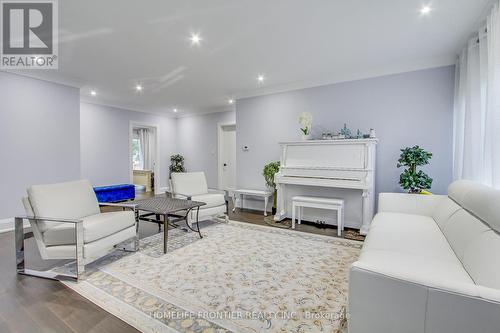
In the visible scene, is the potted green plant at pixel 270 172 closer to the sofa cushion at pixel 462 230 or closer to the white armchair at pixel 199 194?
the white armchair at pixel 199 194

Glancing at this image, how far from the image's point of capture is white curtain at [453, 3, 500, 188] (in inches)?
81.5

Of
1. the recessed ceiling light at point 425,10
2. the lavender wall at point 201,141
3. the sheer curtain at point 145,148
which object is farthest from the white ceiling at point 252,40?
the sheer curtain at point 145,148

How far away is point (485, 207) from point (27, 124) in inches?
231

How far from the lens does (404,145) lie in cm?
378

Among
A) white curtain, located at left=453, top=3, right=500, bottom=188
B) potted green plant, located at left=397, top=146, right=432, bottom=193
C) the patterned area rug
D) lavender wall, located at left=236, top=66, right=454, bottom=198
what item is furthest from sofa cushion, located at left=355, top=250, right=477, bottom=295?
lavender wall, located at left=236, top=66, right=454, bottom=198

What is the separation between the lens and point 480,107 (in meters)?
2.56

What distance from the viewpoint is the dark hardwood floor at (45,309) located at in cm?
163

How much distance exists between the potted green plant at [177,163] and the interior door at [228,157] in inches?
59.9

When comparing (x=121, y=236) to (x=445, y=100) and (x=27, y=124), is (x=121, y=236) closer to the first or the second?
(x=27, y=124)

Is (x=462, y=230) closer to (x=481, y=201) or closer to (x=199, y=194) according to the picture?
(x=481, y=201)

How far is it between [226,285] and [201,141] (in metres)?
5.87

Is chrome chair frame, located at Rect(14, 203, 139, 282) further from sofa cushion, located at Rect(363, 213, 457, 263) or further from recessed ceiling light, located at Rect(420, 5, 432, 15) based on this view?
recessed ceiling light, located at Rect(420, 5, 432, 15)

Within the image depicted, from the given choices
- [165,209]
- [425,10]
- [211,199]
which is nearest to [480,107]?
[425,10]

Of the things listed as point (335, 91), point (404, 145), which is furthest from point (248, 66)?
point (404, 145)
